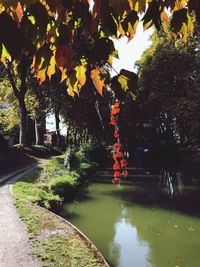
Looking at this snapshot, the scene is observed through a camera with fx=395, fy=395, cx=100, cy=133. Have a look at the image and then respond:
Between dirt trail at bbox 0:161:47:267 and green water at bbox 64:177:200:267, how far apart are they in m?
2.91

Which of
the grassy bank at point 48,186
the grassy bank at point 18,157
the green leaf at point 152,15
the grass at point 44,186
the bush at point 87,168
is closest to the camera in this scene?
the green leaf at point 152,15

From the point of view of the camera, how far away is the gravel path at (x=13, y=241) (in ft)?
33.2

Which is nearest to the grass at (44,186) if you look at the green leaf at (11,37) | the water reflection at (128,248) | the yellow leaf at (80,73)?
the water reflection at (128,248)

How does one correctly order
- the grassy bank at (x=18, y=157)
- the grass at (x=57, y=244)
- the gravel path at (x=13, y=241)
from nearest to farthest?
the gravel path at (x=13, y=241) → the grass at (x=57, y=244) → the grassy bank at (x=18, y=157)

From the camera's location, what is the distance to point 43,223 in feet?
45.7

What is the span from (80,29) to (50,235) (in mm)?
11098

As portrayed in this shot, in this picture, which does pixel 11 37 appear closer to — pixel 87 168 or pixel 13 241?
pixel 13 241

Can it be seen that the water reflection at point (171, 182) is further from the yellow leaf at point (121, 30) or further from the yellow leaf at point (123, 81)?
the yellow leaf at point (123, 81)

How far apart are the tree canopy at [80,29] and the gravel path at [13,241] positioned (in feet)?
28.5

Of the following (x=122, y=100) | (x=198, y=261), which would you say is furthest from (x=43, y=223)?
(x=122, y=100)

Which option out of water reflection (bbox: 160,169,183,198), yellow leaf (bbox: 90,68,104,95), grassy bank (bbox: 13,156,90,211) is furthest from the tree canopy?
water reflection (bbox: 160,169,183,198)

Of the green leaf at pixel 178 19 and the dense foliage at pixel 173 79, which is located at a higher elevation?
the dense foliage at pixel 173 79

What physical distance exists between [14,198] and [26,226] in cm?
531

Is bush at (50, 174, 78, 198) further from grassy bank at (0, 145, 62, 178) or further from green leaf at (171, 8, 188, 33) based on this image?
green leaf at (171, 8, 188, 33)
